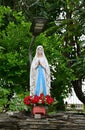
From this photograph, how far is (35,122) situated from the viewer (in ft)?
27.7

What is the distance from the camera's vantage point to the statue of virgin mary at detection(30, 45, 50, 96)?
9.70 m

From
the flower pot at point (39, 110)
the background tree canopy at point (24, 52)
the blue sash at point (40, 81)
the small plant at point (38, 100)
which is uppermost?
the background tree canopy at point (24, 52)

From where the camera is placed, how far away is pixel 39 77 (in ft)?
32.5

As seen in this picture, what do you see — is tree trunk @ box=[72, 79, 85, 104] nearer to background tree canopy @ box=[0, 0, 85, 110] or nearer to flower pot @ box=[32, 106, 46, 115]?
background tree canopy @ box=[0, 0, 85, 110]

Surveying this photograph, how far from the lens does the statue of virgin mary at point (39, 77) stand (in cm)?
970

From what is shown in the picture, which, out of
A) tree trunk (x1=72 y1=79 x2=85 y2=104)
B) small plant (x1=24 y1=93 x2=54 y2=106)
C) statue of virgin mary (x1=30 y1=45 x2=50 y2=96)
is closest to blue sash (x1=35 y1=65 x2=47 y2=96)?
statue of virgin mary (x1=30 y1=45 x2=50 y2=96)

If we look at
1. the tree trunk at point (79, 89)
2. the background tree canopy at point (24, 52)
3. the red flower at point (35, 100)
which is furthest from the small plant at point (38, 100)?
the tree trunk at point (79, 89)

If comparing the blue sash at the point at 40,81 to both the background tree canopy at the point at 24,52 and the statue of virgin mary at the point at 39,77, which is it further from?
the background tree canopy at the point at 24,52

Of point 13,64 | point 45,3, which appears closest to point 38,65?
point 13,64

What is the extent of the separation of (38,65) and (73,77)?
6.09 metres

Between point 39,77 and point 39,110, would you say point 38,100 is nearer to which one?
point 39,110

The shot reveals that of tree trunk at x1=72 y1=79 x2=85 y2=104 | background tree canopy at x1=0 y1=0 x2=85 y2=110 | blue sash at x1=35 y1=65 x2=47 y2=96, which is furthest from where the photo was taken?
tree trunk at x1=72 y1=79 x2=85 y2=104

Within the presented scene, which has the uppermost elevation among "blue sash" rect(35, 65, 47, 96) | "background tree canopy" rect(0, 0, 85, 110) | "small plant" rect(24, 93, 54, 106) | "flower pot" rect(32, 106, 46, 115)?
"background tree canopy" rect(0, 0, 85, 110)

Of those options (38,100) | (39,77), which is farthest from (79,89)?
(38,100)
